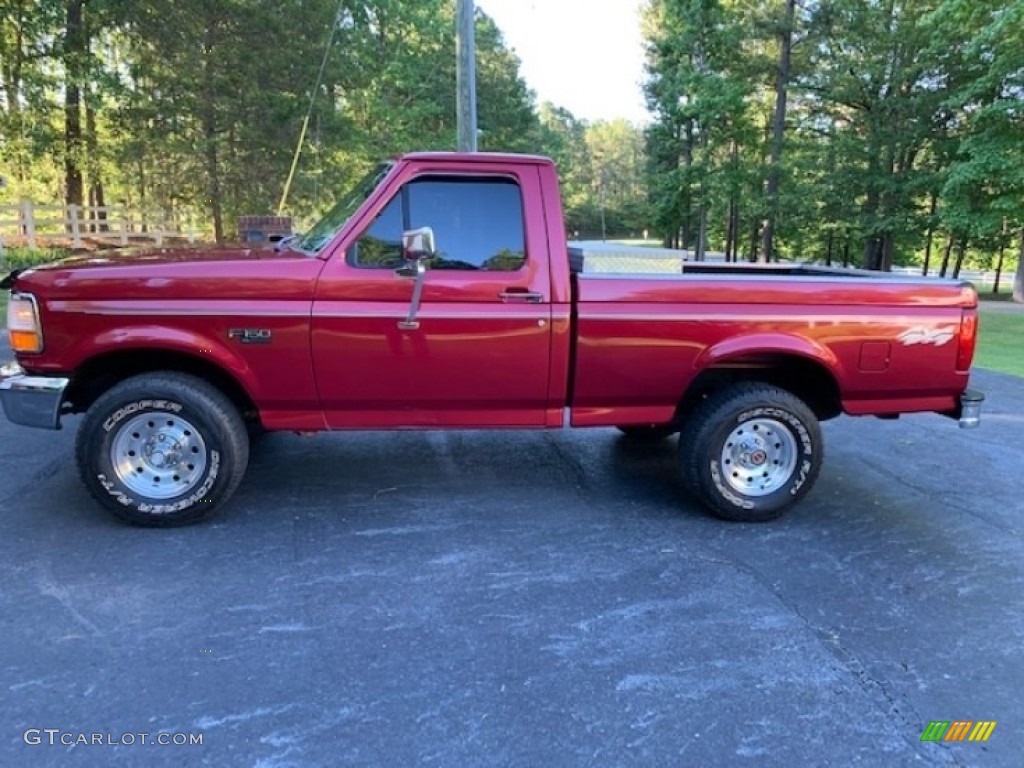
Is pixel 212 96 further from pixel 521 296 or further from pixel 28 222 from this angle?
pixel 521 296

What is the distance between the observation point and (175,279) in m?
3.75

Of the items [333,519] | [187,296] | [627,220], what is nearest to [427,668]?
[333,519]

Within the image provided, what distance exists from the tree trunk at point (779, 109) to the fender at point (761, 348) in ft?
74.9

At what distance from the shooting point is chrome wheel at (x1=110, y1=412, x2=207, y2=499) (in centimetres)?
386

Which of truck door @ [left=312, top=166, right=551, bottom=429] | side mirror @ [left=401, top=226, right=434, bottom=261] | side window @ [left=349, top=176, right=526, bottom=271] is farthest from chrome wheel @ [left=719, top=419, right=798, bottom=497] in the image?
side mirror @ [left=401, top=226, right=434, bottom=261]

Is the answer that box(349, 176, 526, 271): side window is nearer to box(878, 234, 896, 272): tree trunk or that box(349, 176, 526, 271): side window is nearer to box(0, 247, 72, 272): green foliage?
box(0, 247, 72, 272): green foliage

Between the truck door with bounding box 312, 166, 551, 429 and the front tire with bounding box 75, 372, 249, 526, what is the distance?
60cm

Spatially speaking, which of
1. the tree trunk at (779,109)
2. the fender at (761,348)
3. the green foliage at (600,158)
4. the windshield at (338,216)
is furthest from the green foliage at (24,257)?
the green foliage at (600,158)

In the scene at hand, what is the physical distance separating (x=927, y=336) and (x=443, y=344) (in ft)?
9.38

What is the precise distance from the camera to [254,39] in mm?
20594

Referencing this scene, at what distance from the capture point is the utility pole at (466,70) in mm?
10172

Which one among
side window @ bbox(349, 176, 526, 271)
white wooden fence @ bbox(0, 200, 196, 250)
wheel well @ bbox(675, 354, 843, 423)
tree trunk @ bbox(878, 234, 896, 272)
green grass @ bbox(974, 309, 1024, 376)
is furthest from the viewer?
→ tree trunk @ bbox(878, 234, 896, 272)

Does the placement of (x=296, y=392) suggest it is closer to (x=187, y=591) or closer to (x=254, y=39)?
(x=187, y=591)

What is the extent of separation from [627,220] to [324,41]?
39.1m
